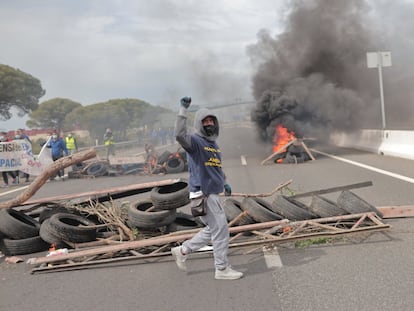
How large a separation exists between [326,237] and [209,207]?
5.86ft

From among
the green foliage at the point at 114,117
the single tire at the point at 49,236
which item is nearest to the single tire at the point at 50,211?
the single tire at the point at 49,236

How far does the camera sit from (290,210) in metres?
5.89

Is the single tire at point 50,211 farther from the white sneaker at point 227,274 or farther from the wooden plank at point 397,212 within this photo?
the wooden plank at point 397,212

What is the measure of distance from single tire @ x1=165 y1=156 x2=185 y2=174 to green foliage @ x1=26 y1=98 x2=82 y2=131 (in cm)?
5649

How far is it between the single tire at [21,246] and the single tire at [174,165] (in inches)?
381

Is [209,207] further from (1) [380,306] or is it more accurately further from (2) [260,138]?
(2) [260,138]

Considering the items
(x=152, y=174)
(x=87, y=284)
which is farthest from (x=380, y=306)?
(x=152, y=174)

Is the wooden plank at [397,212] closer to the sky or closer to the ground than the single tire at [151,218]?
closer to the ground

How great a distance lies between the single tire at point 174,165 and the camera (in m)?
15.6

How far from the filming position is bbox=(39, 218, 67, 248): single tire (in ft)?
18.6

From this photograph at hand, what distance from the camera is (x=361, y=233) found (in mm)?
5344

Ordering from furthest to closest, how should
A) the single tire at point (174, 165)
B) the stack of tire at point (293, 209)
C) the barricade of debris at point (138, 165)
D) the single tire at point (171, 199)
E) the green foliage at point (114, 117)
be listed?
the green foliage at point (114, 117), the barricade of debris at point (138, 165), the single tire at point (174, 165), the stack of tire at point (293, 209), the single tire at point (171, 199)

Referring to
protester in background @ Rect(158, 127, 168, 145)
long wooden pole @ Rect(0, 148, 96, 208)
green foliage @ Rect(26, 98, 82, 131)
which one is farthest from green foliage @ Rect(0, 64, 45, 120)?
long wooden pole @ Rect(0, 148, 96, 208)

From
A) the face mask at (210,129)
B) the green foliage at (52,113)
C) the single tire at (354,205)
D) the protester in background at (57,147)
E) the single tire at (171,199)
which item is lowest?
the single tire at (354,205)
